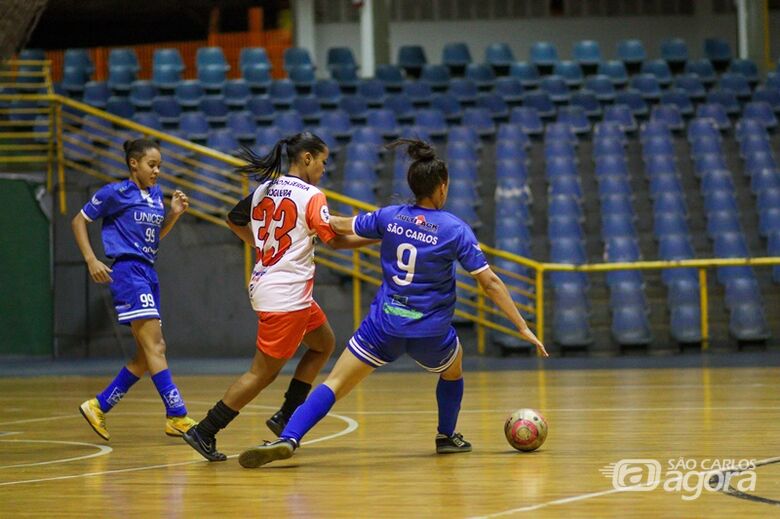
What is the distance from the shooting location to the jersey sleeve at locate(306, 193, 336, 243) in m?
6.36

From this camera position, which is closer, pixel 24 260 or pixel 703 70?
pixel 24 260

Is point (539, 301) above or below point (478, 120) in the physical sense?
below

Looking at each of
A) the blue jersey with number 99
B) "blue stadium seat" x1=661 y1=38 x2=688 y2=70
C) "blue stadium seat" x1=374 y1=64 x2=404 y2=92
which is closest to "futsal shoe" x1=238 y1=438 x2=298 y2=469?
the blue jersey with number 99

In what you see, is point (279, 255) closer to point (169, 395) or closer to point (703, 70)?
point (169, 395)

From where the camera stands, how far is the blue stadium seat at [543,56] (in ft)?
66.4

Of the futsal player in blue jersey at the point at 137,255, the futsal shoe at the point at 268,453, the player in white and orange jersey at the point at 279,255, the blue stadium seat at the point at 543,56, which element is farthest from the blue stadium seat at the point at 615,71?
the futsal shoe at the point at 268,453

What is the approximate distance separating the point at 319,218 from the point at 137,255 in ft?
5.21

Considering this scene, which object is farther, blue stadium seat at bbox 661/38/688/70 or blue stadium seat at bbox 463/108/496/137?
blue stadium seat at bbox 661/38/688/70

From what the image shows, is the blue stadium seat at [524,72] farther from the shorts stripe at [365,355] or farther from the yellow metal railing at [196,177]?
the shorts stripe at [365,355]

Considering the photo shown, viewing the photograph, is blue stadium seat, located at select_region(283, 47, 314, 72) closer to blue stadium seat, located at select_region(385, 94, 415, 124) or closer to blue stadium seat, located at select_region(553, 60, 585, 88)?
blue stadium seat, located at select_region(385, 94, 415, 124)

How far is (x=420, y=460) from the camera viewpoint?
20.7 ft

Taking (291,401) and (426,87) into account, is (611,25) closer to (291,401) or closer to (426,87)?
(426,87)

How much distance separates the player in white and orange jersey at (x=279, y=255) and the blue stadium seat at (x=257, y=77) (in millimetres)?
12500

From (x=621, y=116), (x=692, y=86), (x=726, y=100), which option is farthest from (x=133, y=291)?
(x=692, y=86)
